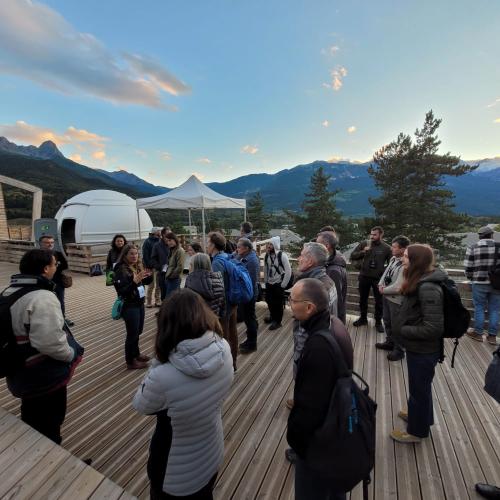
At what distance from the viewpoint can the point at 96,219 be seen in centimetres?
1410

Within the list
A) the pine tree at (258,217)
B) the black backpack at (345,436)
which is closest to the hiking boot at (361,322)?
the black backpack at (345,436)

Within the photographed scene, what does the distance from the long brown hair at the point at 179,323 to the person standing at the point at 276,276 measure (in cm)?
331

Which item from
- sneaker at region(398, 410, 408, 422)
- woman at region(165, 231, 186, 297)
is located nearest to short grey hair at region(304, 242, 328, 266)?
sneaker at region(398, 410, 408, 422)

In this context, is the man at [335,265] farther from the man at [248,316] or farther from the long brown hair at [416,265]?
the long brown hair at [416,265]

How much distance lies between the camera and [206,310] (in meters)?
1.34

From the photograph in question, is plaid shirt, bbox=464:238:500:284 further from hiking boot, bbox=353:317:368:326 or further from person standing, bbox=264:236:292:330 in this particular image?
person standing, bbox=264:236:292:330

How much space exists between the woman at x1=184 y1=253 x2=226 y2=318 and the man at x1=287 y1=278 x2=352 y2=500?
4.58ft

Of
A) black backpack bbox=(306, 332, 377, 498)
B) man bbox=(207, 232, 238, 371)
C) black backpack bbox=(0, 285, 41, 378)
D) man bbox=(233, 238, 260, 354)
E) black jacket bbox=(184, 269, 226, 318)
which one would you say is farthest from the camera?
man bbox=(233, 238, 260, 354)

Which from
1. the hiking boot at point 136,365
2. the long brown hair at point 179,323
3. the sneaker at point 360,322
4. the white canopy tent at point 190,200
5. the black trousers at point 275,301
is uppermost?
the white canopy tent at point 190,200

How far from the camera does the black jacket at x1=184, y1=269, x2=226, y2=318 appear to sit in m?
2.64

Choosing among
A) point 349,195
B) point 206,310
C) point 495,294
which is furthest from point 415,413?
point 349,195

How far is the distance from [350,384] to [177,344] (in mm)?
782

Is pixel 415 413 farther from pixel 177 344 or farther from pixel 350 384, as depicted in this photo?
pixel 177 344

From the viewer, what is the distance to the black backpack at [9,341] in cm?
166
